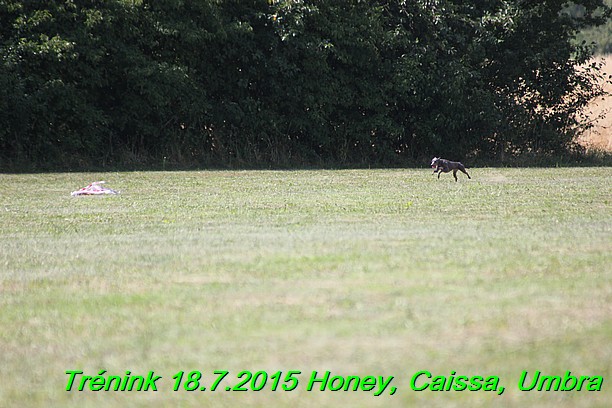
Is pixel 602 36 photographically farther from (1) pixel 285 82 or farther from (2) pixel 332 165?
(2) pixel 332 165

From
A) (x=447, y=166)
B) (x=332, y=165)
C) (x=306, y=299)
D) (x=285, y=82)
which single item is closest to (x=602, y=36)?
(x=285, y=82)

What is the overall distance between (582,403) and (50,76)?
20.9 m

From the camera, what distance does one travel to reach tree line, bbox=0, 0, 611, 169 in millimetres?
23734

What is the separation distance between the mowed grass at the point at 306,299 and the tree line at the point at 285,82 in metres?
11.8

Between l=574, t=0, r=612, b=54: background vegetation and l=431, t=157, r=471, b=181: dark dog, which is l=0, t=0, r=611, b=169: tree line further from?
l=574, t=0, r=612, b=54: background vegetation

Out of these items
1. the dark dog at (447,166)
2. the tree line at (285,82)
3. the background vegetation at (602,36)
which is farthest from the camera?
the background vegetation at (602,36)

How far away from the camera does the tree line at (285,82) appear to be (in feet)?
77.9


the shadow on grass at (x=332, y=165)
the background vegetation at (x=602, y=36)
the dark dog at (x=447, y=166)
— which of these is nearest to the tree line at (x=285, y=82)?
the shadow on grass at (x=332, y=165)

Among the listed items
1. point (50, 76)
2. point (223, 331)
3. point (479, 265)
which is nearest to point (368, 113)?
point (50, 76)

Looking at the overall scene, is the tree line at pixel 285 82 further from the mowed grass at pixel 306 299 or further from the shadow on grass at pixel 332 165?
the mowed grass at pixel 306 299

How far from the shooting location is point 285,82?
85.1 ft

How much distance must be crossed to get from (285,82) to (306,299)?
66.1 ft

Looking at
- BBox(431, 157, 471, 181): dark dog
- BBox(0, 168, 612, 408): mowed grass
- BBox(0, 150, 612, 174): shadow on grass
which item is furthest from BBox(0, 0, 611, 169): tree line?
BBox(0, 168, 612, 408): mowed grass

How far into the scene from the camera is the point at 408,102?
87.7 feet
